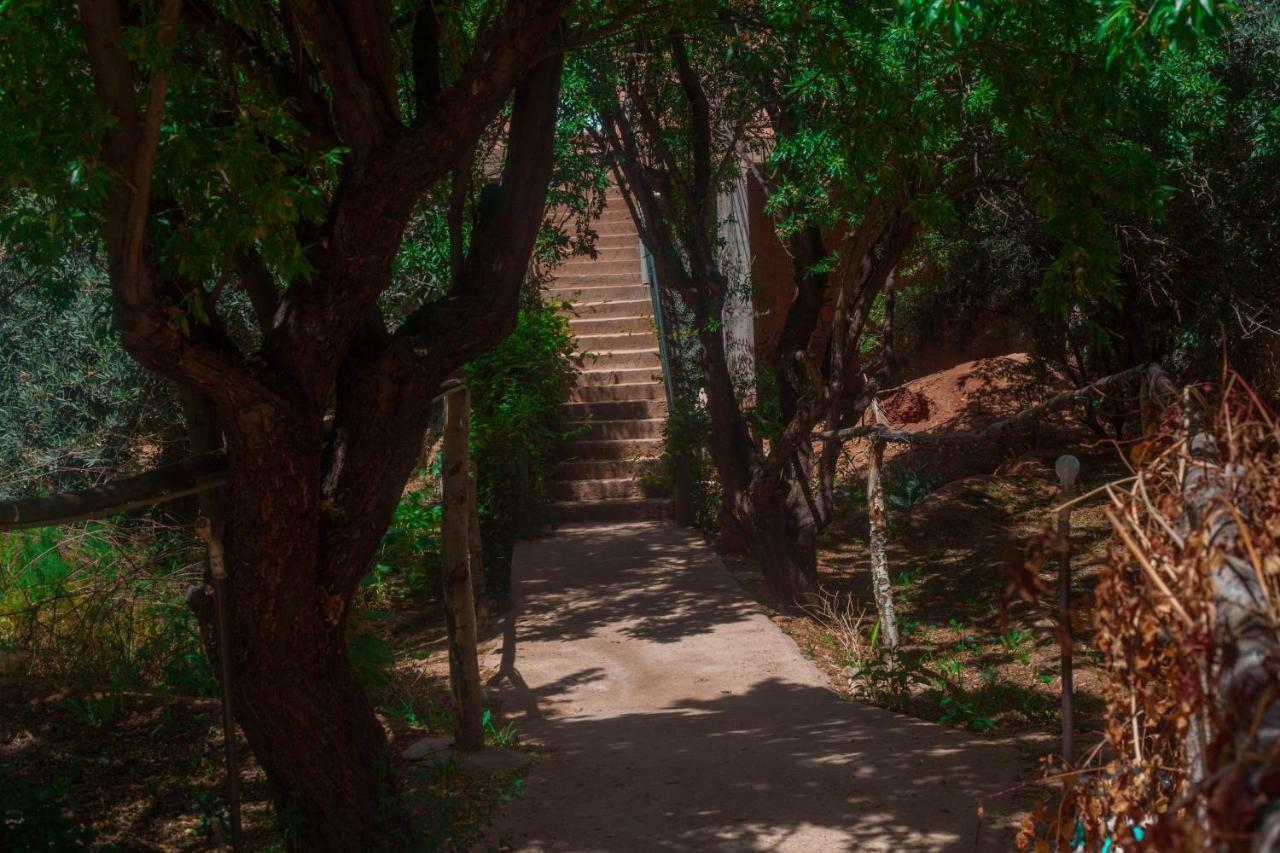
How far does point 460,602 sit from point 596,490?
632cm

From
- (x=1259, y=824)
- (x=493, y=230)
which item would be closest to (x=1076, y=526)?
(x=493, y=230)

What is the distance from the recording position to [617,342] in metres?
13.8

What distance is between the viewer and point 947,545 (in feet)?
43.6

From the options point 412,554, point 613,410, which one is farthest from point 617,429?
point 412,554

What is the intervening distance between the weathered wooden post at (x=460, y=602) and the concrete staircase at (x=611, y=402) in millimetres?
5250

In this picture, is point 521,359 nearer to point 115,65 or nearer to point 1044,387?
point 1044,387

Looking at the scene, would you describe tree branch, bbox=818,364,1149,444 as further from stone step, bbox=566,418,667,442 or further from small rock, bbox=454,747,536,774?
stone step, bbox=566,418,667,442

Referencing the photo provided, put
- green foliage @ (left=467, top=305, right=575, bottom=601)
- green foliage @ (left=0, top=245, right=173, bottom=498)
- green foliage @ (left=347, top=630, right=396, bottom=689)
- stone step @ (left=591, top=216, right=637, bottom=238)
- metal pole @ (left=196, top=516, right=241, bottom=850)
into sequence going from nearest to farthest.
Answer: metal pole @ (left=196, top=516, right=241, bottom=850), green foliage @ (left=347, top=630, right=396, bottom=689), green foliage @ (left=0, top=245, right=173, bottom=498), green foliage @ (left=467, top=305, right=575, bottom=601), stone step @ (left=591, top=216, right=637, bottom=238)

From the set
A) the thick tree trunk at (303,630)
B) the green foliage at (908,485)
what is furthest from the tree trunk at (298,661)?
the green foliage at (908,485)

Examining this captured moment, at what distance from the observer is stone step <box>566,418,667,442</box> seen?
12.6m

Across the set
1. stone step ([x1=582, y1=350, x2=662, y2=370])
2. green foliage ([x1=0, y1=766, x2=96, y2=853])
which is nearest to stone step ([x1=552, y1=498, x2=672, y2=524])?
stone step ([x1=582, y1=350, x2=662, y2=370])

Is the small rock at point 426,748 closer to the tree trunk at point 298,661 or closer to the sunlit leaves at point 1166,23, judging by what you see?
the tree trunk at point 298,661

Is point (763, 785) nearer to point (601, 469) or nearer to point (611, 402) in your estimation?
point (601, 469)

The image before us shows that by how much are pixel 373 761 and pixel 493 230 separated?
226 centimetres
